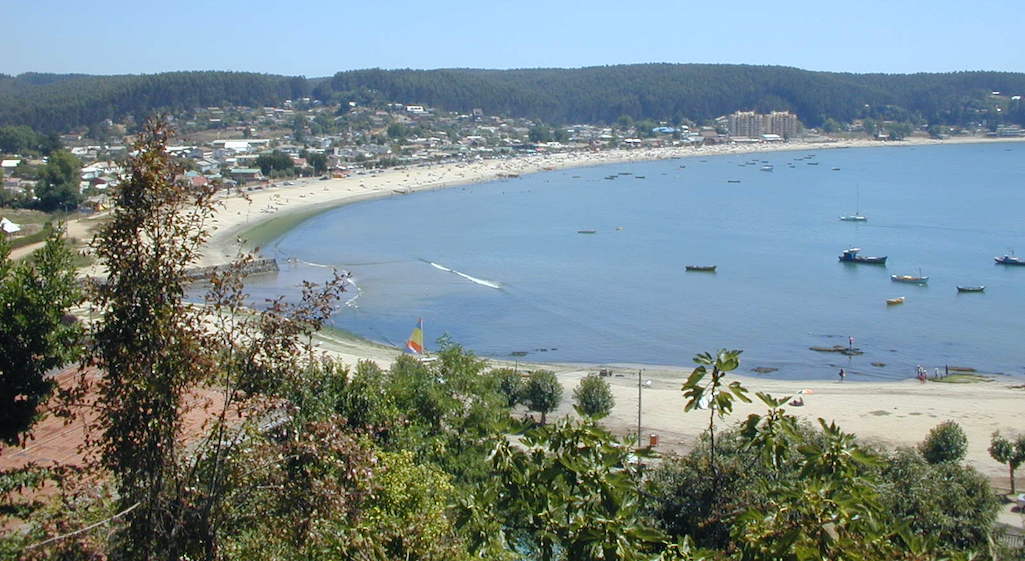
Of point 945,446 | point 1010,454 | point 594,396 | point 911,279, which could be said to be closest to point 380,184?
point 911,279

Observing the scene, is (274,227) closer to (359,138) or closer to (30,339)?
(30,339)

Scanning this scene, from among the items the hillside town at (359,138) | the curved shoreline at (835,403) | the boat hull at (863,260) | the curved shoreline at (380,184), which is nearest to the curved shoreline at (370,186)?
the curved shoreline at (380,184)

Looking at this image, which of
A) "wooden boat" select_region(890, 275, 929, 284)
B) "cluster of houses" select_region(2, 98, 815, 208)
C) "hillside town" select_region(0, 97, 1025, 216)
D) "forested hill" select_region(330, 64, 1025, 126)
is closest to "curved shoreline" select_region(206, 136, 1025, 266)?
"hillside town" select_region(0, 97, 1025, 216)

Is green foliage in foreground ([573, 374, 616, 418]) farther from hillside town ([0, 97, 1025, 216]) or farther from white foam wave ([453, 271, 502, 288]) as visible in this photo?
hillside town ([0, 97, 1025, 216])

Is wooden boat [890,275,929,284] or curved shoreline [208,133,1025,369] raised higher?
curved shoreline [208,133,1025,369]

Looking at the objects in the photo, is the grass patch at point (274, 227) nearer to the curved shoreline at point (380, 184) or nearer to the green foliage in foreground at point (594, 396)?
the curved shoreline at point (380, 184)

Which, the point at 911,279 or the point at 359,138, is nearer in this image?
the point at 911,279
